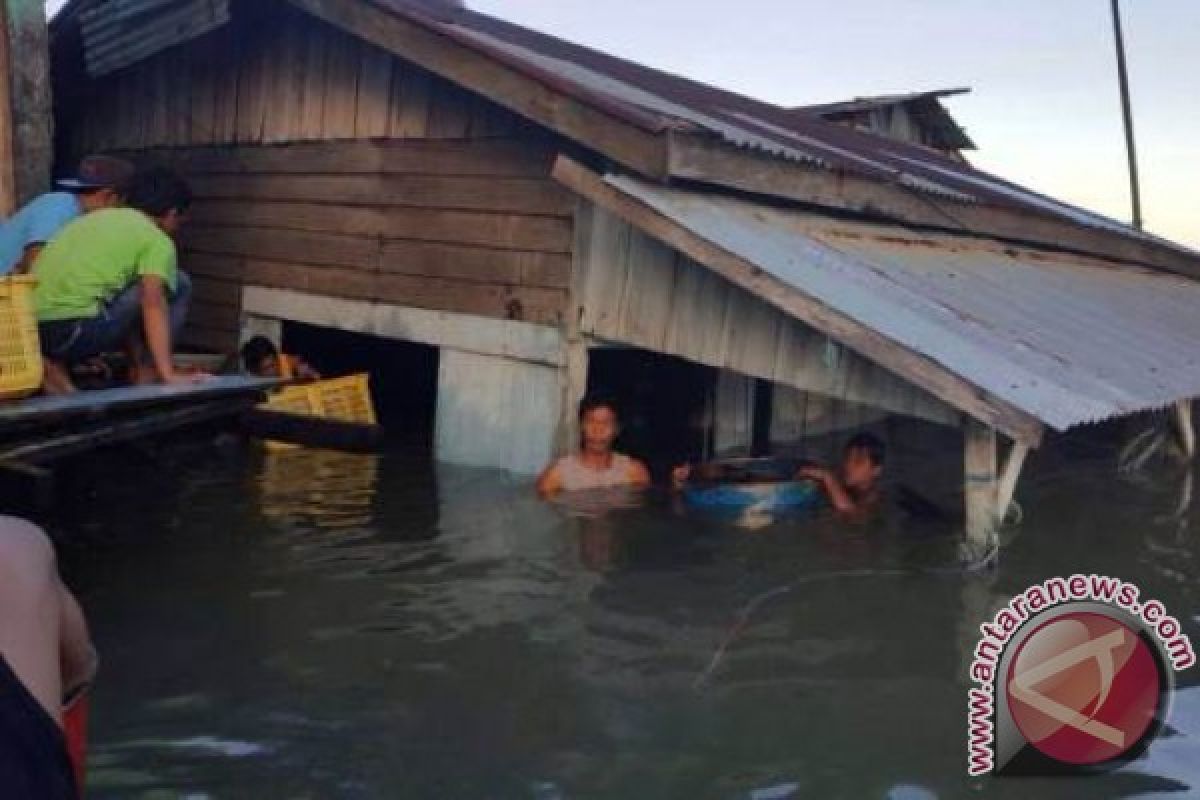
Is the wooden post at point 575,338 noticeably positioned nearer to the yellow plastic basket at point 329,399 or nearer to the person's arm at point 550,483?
the person's arm at point 550,483

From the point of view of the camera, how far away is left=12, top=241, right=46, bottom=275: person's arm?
6438mm

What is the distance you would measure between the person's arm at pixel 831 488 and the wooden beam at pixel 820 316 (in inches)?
75.7

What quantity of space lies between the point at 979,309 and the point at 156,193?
5101mm

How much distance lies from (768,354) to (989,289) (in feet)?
7.75

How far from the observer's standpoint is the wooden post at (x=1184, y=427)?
9.84 meters

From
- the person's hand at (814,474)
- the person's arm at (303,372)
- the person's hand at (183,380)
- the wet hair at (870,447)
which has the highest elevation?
the person's hand at (183,380)

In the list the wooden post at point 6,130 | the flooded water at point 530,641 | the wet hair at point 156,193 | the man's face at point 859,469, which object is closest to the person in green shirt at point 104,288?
the wet hair at point 156,193

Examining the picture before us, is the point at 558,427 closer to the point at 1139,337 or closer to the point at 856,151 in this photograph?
the point at 1139,337

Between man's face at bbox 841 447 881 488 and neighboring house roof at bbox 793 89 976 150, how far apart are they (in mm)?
13714

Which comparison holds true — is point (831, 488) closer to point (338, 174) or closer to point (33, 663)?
point (338, 174)

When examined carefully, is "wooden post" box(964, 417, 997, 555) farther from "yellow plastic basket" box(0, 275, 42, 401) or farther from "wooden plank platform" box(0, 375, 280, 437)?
"yellow plastic basket" box(0, 275, 42, 401)

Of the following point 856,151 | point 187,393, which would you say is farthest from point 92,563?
point 856,151

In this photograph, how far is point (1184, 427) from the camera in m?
9.88

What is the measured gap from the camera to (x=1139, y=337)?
816 centimetres
